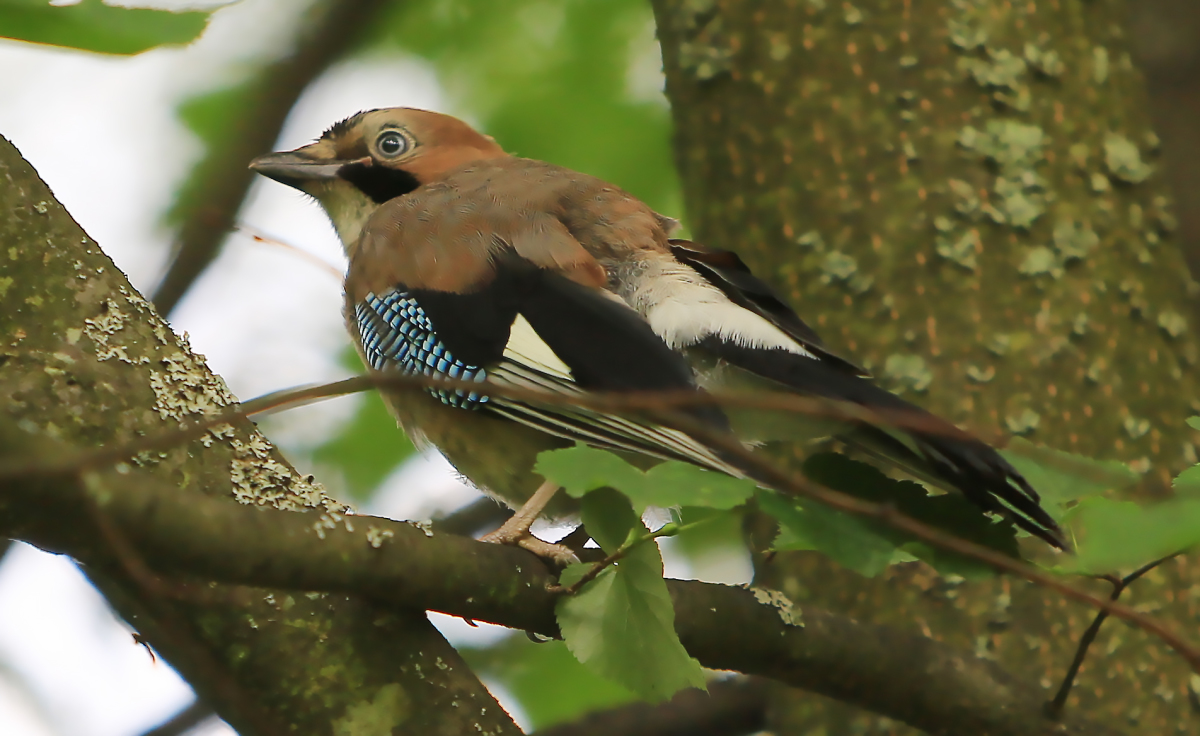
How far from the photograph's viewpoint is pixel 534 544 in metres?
2.92

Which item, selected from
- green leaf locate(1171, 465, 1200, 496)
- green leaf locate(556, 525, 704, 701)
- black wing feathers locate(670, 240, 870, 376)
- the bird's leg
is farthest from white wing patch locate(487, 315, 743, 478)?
green leaf locate(1171, 465, 1200, 496)

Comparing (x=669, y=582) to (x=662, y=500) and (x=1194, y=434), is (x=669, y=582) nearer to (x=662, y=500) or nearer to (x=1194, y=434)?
(x=662, y=500)

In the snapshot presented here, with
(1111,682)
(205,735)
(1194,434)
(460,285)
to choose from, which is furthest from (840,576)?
(205,735)

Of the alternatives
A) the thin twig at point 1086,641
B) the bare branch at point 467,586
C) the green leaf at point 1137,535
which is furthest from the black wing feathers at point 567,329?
the green leaf at point 1137,535

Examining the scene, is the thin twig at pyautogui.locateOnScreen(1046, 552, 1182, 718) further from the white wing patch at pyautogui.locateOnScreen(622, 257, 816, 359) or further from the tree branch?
the tree branch

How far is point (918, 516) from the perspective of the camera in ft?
7.44

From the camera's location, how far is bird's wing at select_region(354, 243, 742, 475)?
2.99 meters

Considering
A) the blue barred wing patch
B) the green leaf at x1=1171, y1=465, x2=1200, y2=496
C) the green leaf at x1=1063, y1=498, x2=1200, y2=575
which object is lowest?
the green leaf at x1=1063, y1=498, x2=1200, y2=575

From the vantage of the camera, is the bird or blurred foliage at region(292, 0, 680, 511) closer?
the bird

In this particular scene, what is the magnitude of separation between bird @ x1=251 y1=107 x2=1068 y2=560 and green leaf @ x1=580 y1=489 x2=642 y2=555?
0.30 metres

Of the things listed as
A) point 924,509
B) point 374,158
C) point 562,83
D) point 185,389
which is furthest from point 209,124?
point 924,509

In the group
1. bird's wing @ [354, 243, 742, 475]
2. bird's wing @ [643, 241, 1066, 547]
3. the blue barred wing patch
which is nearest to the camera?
bird's wing @ [643, 241, 1066, 547]

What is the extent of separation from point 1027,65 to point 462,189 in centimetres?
192

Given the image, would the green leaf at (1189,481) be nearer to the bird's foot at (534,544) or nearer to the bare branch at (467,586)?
the bare branch at (467,586)
